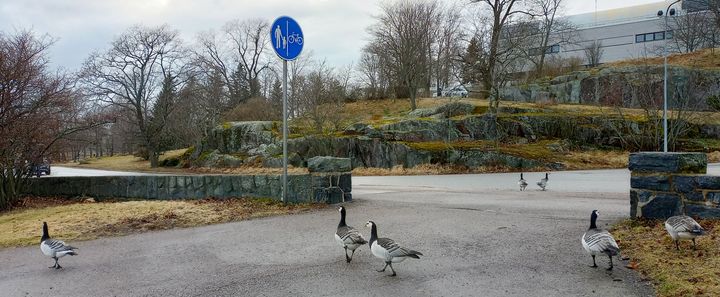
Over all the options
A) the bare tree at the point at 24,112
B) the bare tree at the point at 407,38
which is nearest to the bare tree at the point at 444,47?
the bare tree at the point at 407,38

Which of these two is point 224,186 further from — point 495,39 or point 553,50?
point 553,50

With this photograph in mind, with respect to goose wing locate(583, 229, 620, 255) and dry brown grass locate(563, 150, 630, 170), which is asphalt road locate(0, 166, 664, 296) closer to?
goose wing locate(583, 229, 620, 255)

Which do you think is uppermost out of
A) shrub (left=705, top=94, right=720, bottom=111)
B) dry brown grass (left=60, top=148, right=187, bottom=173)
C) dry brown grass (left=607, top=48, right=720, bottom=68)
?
dry brown grass (left=607, top=48, right=720, bottom=68)

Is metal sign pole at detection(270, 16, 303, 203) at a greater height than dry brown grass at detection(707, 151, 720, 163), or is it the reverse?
metal sign pole at detection(270, 16, 303, 203)

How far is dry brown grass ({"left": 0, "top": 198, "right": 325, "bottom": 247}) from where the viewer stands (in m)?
8.43

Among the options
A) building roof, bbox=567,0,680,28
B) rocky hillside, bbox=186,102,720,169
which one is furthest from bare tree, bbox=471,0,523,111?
building roof, bbox=567,0,680,28

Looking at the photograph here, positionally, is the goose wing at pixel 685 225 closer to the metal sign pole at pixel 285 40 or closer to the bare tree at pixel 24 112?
the metal sign pole at pixel 285 40

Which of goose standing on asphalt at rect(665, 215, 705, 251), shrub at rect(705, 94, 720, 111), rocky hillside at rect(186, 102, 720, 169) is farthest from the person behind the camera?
shrub at rect(705, 94, 720, 111)

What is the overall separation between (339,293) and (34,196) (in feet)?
51.1

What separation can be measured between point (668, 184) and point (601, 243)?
2674 millimetres

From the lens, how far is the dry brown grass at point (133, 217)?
332 inches

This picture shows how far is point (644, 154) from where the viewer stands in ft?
23.1

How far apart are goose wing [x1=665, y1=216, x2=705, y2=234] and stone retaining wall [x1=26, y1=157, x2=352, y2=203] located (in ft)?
20.8

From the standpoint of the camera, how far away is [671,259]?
5.29 m
